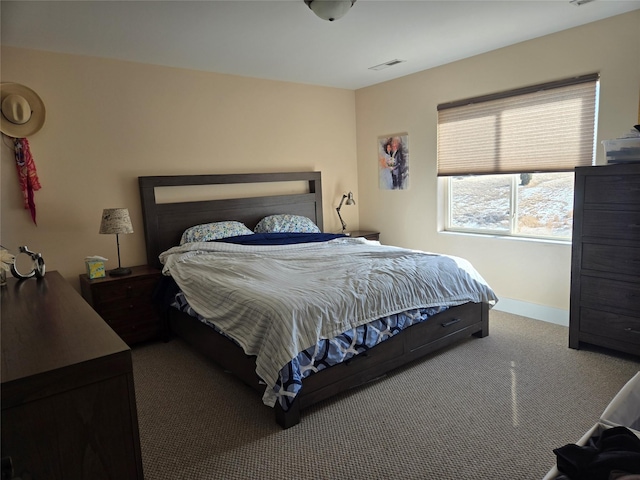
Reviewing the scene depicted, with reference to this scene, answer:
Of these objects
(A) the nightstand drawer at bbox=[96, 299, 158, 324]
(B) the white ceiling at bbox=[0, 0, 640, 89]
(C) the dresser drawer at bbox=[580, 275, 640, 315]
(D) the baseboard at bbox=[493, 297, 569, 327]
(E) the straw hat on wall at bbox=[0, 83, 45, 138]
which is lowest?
(D) the baseboard at bbox=[493, 297, 569, 327]

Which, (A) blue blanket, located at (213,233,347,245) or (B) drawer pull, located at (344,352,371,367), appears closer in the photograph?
(B) drawer pull, located at (344,352,371,367)

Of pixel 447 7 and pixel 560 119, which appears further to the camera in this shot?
pixel 560 119

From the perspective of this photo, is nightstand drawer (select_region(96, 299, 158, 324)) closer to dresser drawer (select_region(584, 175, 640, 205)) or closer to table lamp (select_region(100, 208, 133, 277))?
table lamp (select_region(100, 208, 133, 277))

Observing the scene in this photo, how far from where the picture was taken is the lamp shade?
3.34 metres

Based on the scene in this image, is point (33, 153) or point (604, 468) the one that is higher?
point (33, 153)

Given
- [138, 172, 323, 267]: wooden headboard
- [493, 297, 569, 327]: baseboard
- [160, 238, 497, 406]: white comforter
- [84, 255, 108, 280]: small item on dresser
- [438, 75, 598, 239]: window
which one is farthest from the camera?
[138, 172, 323, 267]: wooden headboard

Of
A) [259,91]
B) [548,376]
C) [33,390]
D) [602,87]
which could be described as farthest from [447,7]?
[33,390]

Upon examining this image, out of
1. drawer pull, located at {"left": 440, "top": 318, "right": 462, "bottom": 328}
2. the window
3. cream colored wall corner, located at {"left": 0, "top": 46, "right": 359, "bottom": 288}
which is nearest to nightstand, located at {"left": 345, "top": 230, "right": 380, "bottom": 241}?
the window

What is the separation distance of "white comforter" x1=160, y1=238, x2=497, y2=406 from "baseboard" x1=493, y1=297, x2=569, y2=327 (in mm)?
771

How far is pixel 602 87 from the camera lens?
320 centimetres

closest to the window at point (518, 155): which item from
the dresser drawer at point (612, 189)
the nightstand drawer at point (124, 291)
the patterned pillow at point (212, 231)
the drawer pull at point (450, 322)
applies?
the dresser drawer at point (612, 189)

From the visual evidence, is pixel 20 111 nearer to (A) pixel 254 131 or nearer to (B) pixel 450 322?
(A) pixel 254 131

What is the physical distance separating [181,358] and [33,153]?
2.01m

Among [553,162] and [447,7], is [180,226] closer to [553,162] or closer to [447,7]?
[447,7]
